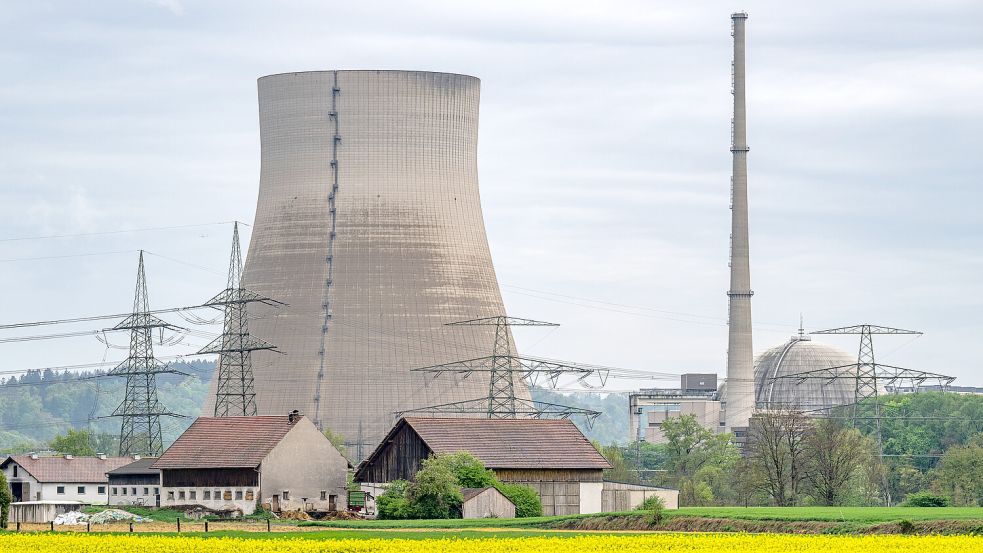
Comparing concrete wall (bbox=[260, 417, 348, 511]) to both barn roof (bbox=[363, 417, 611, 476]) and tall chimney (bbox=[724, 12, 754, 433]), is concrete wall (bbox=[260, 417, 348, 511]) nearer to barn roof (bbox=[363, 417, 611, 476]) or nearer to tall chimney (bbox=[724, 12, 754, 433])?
barn roof (bbox=[363, 417, 611, 476])

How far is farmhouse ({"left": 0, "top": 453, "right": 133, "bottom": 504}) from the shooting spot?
6284cm

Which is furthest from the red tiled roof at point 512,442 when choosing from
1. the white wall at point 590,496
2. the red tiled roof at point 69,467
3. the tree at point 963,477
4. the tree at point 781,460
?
the red tiled roof at point 69,467

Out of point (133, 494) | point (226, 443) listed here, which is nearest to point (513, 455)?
point (226, 443)

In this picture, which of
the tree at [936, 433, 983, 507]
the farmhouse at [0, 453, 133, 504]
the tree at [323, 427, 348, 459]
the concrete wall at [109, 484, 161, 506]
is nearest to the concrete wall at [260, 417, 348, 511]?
the concrete wall at [109, 484, 161, 506]

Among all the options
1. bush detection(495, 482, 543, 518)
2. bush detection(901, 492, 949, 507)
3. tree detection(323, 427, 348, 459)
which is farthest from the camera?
tree detection(323, 427, 348, 459)

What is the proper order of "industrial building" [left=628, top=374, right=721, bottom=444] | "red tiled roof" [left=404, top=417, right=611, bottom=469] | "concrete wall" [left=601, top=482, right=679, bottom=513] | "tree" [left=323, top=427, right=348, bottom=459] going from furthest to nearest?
"industrial building" [left=628, top=374, right=721, bottom=444], "tree" [left=323, top=427, right=348, bottom=459], "concrete wall" [left=601, top=482, right=679, bottom=513], "red tiled roof" [left=404, top=417, right=611, bottom=469]

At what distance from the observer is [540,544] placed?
31188 millimetres

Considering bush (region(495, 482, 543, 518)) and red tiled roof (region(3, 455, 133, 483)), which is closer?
bush (region(495, 482, 543, 518))

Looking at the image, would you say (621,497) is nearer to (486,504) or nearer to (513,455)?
(513,455)

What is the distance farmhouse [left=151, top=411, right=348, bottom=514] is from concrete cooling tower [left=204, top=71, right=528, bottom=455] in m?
11.9

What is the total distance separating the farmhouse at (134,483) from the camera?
59156 millimetres

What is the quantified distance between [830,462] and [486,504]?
15138 millimetres

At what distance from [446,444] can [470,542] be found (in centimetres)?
2174

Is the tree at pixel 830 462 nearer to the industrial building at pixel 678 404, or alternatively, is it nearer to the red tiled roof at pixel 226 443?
the red tiled roof at pixel 226 443
